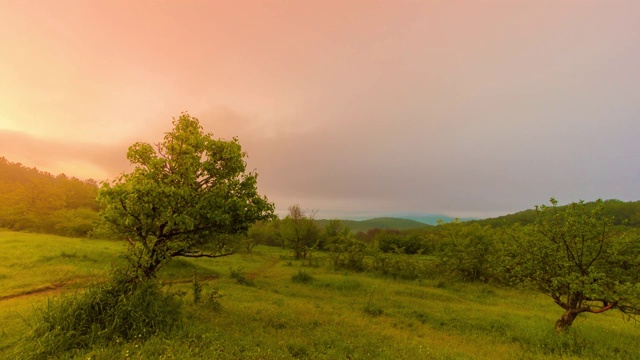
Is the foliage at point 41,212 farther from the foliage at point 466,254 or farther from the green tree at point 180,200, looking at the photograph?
the foliage at point 466,254

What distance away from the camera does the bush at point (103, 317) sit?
8211 millimetres

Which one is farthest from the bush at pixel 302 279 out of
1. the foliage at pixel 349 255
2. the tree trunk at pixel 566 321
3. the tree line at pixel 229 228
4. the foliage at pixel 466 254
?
the tree trunk at pixel 566 321

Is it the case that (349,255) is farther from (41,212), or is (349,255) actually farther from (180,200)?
(41,212)

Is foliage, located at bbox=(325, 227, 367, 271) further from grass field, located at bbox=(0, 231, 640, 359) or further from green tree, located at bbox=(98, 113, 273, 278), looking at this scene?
green tree, located at bbox=(98, 113, 273, 278)

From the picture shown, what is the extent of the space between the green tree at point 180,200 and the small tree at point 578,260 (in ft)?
53.2

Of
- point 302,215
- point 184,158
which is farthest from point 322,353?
point 302,215

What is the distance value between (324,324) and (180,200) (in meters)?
10.5

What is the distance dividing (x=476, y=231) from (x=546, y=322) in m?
26.1

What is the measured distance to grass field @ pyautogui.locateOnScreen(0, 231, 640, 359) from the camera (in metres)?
9.51

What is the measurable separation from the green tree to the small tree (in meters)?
16.2

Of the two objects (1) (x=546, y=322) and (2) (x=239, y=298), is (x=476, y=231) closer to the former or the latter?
(1) (x=546, y=322)

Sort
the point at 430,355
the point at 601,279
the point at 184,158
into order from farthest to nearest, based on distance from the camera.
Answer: the point at 601,279 < the point at 184,158 < the point at 430,355

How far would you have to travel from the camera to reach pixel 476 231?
1620 inches

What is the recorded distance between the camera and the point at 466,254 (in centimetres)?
3556
